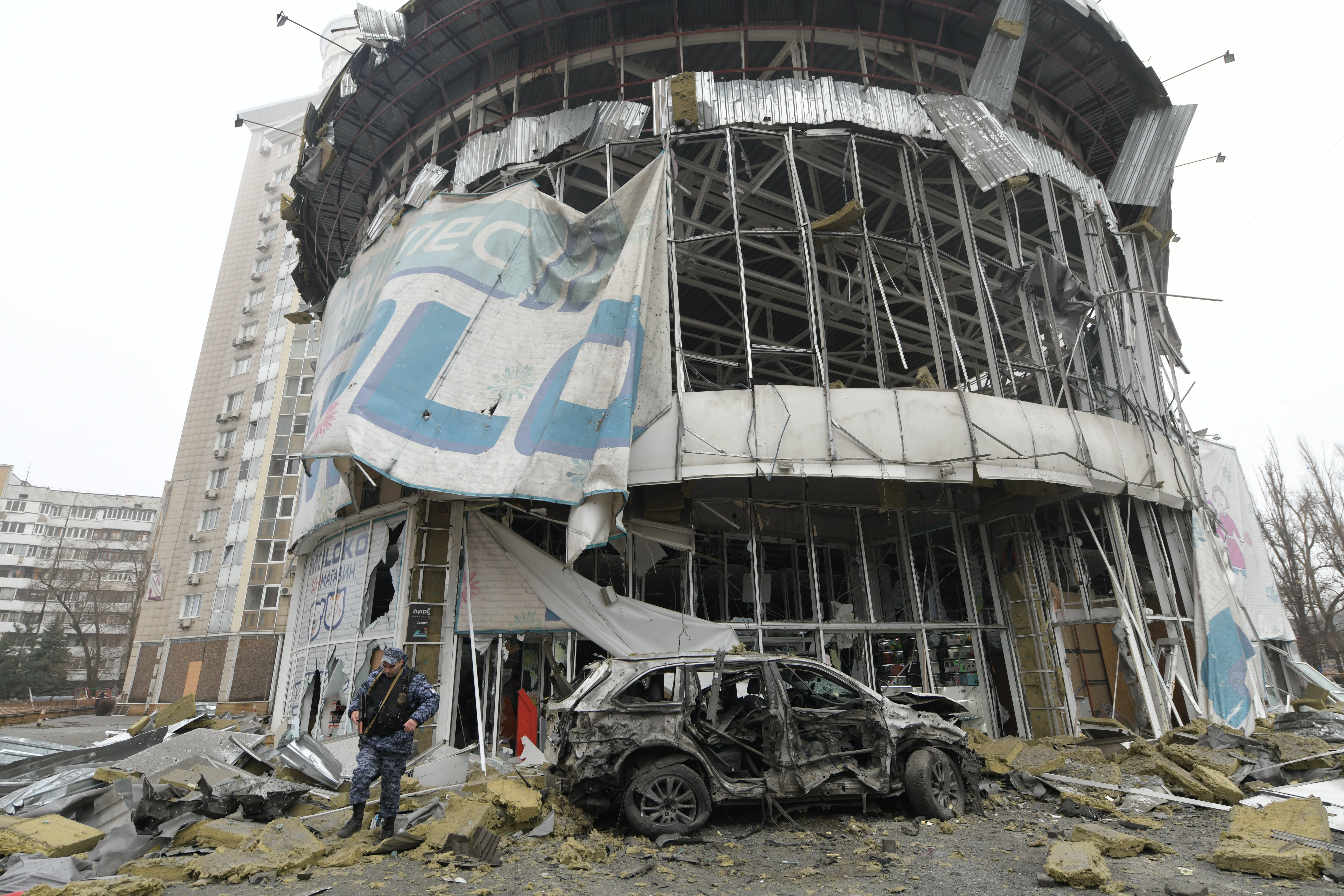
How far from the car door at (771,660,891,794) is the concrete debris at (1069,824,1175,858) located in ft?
5.22

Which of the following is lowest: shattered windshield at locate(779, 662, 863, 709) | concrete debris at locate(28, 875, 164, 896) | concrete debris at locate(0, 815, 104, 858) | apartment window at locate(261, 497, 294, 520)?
concrete debris at locate(28, 875, 164, 896)

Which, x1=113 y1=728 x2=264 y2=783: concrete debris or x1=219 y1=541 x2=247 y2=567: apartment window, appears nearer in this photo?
x1=113 y1=728 x2=264 y2=783: concrete debris

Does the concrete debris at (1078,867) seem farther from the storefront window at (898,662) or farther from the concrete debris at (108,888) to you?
the storefront window at (898,662)

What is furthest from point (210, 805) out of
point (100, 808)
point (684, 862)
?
point (684, 862)

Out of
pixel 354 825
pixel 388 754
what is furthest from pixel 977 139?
pixel 354 825

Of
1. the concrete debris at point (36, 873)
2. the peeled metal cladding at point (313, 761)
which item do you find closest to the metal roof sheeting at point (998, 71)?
the peeled metal cladding at point (313, 761)

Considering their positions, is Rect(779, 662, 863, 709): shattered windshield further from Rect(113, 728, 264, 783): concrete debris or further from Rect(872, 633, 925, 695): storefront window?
Rect(113, 728, 264, 783): concrete debris

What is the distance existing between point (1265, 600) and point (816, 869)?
15.7 m

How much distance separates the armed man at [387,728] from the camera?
19.3 feet

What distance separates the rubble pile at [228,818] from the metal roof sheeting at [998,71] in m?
14.9

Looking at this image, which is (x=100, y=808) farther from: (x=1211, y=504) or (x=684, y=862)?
(x=1211, y=504)

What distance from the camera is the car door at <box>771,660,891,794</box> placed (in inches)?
252

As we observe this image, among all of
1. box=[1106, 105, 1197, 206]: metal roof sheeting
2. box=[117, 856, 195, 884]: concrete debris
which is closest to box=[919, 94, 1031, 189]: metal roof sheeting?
box=[1106, 105, 1197, 206]: metal roof sheeting

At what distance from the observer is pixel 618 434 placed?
9.78m
